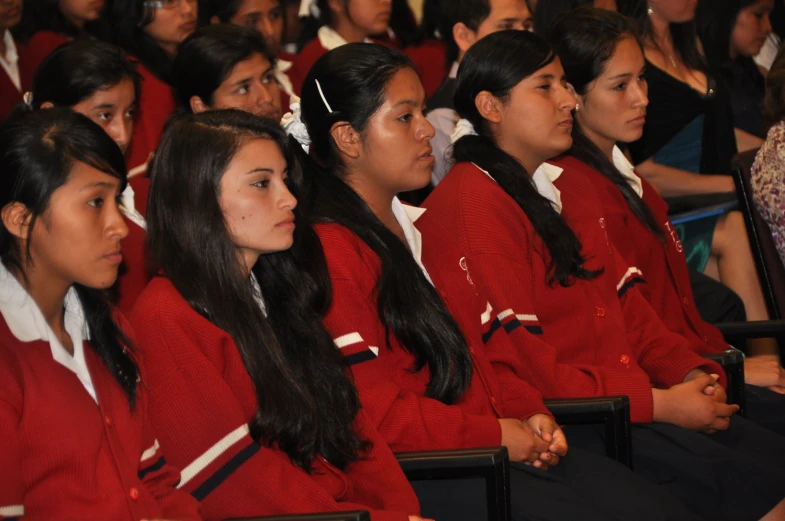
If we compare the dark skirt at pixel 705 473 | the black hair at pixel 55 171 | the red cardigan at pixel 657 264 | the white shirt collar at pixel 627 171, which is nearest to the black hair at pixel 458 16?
the white shirt collar at pixel 627 171

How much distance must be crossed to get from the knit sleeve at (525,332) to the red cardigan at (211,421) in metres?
0.63

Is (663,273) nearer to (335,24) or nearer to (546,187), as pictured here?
(546,187)

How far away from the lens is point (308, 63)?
148 inches

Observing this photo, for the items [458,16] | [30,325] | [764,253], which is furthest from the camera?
[458,16]

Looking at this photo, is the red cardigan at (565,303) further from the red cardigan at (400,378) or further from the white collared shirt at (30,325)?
the white collared shirt at (30,325)

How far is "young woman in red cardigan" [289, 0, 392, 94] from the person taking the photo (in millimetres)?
3779

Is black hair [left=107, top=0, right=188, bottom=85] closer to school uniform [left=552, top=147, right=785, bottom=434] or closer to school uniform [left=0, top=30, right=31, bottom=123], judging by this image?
school uniform [left=0, top=30, right=31, bottom=123]

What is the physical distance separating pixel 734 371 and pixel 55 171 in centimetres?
167

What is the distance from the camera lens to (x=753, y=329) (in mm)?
2660

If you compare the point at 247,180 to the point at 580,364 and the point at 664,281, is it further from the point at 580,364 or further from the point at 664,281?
the point at 664,281

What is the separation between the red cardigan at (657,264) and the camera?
2811 mm

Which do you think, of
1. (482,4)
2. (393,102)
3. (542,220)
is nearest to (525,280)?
(542,220)

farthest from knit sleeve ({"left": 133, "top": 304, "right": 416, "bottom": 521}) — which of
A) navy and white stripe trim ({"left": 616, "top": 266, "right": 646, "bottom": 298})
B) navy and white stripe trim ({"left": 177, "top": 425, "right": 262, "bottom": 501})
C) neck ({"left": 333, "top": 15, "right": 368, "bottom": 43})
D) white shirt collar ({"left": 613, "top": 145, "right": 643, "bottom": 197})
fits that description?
neck ({"left": 333, "top": 15, "right": 368, "bottom": 43})

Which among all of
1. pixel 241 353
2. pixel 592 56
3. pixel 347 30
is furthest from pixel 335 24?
pixel 241 353
